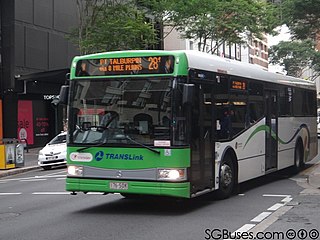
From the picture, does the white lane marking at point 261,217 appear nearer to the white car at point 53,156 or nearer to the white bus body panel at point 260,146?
the white bus body panel at point 260,146

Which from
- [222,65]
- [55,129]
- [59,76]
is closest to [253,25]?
[59,76]

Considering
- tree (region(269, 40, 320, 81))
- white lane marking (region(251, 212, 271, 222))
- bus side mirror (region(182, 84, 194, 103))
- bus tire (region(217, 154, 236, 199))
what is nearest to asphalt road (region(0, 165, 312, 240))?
white lane marking (region(251, 212, 271, 222))

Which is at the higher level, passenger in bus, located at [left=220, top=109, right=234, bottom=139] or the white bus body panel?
passenger in bus, located at [left=220, top=109, right=234, bottom=139]

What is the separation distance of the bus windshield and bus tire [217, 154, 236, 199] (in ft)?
6.97

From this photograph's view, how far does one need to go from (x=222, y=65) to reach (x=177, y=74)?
2066mm

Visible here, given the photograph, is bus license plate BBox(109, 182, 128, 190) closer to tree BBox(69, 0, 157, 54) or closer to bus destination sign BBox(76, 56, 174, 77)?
bus destination sign BBox(76, 56, 174, 77)

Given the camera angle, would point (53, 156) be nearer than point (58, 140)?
Yes

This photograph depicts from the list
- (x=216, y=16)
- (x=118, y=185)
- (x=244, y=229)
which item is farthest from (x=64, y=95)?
(x=216, y=16)

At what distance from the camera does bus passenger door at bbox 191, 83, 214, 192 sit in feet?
31.5

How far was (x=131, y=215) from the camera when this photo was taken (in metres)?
9.41

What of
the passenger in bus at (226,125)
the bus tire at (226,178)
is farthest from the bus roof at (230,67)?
the bus tire at (226,178)

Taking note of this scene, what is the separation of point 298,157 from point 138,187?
8.43m

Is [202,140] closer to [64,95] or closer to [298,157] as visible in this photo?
[64,95]

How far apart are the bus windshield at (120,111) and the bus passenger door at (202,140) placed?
0.69 m
